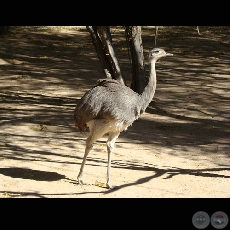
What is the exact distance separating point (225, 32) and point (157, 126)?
41.8 feet

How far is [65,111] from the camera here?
391 inches

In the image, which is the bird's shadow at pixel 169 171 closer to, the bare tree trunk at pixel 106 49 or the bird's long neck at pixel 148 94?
the bird's long neck at pixel 148 94

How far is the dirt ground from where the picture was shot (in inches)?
244

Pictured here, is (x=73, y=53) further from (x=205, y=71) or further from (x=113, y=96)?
(x=113, y=96)

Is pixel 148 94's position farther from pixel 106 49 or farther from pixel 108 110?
pixel 106 49

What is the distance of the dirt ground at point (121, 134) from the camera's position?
621 centimetres

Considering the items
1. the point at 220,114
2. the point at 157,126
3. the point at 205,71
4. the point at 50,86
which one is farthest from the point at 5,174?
the point at 205,71
